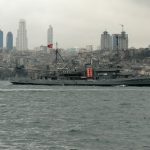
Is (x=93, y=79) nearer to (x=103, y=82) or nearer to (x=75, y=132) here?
(x=103, y=82)

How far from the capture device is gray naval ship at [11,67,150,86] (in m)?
152

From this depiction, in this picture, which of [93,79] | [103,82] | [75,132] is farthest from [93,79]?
[75,132]

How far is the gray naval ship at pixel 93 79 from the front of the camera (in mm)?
152500

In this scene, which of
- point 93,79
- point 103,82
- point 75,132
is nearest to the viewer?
point 75,132

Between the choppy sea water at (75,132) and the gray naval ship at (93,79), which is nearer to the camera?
the choppy sea water at (75,132)

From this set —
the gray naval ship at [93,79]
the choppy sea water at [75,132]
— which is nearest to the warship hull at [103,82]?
the gray naval ship at [93,79]

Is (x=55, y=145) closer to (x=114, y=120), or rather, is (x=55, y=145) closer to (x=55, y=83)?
(x=114, y=120)

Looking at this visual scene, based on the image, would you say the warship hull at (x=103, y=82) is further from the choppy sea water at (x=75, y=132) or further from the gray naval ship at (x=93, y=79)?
the choppy sea water at (x=75, y=132)

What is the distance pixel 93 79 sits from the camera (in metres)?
163

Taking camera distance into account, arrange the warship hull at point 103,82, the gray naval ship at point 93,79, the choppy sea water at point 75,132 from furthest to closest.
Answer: the gray naval ship at point 93,79 → the warship hull at point 103,82 → the choppy sea water at point 75,132

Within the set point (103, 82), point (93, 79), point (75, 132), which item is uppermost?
point (93, 79)

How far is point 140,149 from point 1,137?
8.34 metres

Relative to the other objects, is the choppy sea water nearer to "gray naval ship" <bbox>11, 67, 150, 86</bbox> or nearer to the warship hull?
the warship hull

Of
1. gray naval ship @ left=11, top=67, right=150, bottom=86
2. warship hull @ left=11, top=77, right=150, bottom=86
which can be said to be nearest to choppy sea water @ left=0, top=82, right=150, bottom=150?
warship hull @ left=11, top=77, right=150, bottom=86
